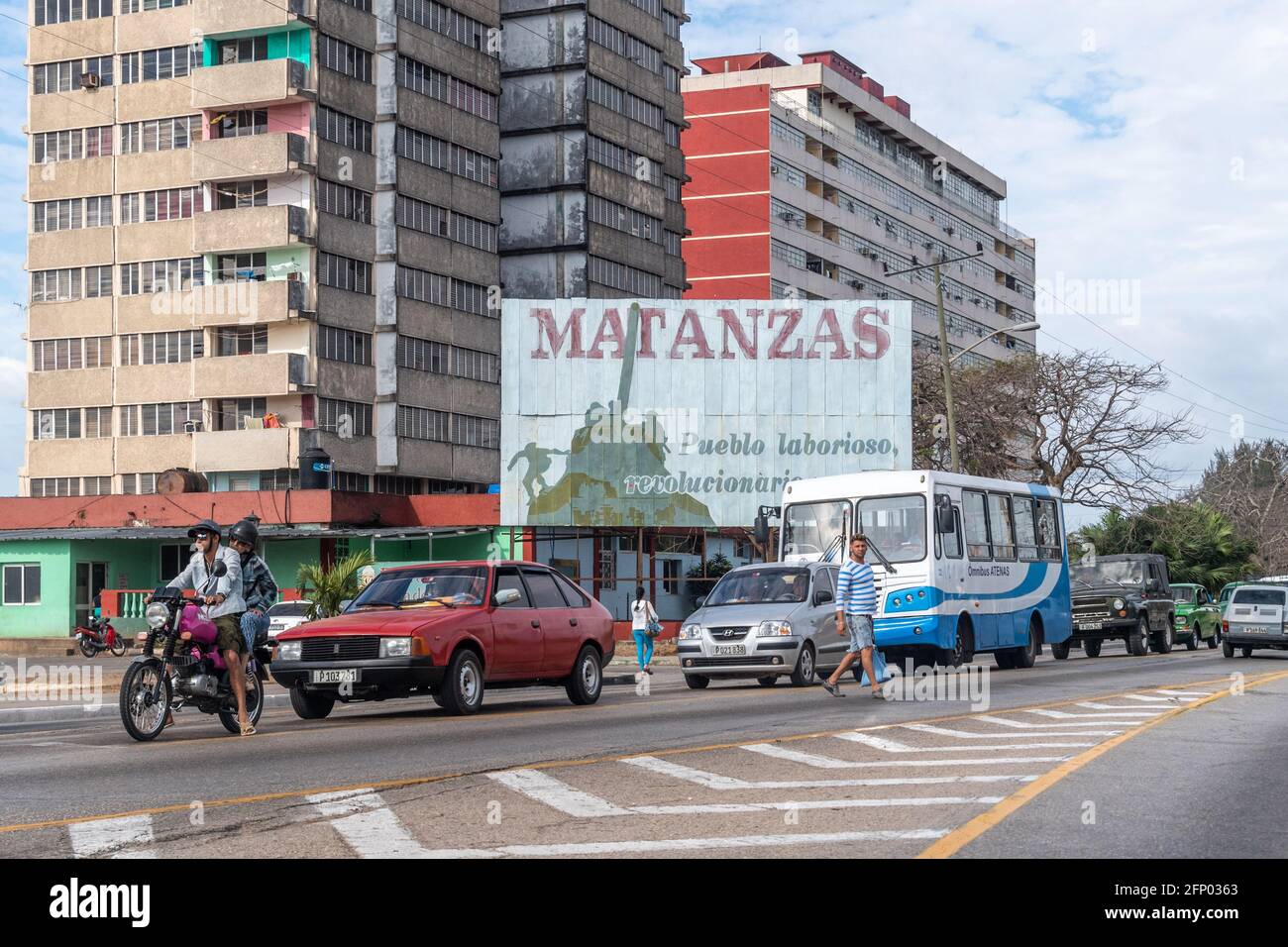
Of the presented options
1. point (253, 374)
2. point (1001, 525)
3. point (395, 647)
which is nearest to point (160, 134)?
point (253, 374)

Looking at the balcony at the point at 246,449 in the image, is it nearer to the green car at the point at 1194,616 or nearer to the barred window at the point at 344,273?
the barred window at the point at 344,273

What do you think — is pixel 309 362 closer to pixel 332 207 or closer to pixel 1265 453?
pixel 332 207

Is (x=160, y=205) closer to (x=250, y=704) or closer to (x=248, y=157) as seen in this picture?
(x=248, y=157)

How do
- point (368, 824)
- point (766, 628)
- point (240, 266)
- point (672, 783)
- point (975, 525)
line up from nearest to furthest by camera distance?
point (368, 824) < point (672, 783) < point (766, 628) < point (975, 525) < point (240, 266)

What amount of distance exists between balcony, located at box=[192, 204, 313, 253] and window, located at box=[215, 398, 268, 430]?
6.07 meters

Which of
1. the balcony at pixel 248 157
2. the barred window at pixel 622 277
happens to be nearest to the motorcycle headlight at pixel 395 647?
the balcony at pixel 248 157

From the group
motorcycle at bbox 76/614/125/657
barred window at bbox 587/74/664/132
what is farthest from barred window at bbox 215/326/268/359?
motorcycle at bbox 76/614/125/657

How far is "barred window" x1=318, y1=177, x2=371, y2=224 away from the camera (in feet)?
216

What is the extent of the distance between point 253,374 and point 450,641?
167 feet

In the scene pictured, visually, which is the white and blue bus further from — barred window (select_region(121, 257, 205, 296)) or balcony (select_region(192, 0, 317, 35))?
barred window (select_region(121, 257, 205, 296))

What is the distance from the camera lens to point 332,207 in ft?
217

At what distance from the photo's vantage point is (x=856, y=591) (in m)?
18.9

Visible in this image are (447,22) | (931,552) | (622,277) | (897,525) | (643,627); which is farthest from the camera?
(622,277)
